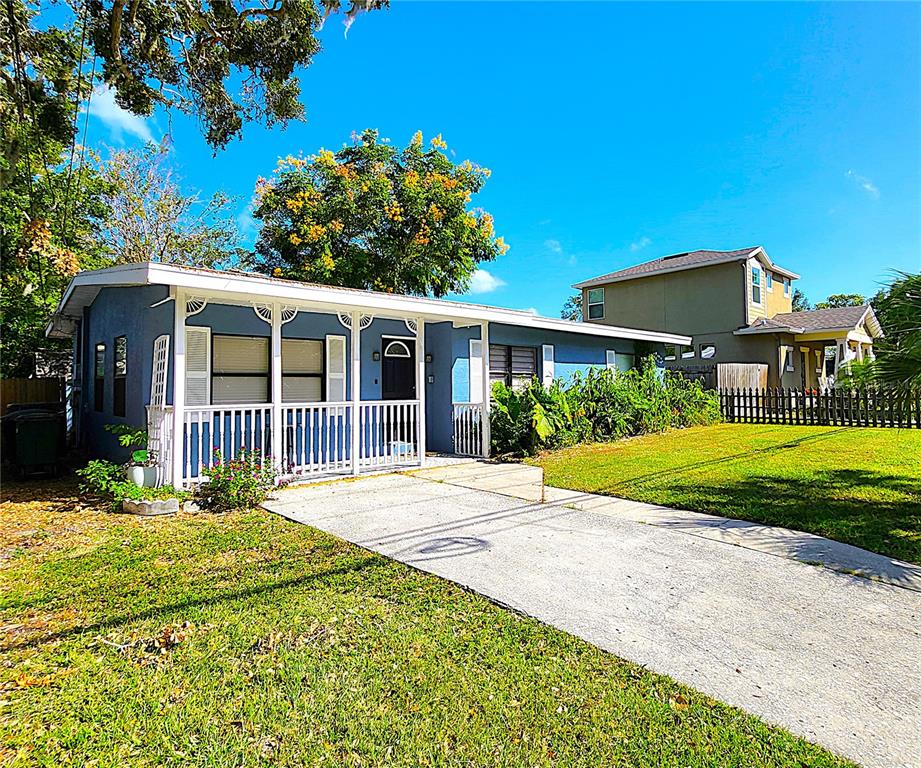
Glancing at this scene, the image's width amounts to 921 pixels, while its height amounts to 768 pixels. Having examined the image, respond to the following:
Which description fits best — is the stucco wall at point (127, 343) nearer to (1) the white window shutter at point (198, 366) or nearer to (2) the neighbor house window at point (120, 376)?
(2) the neighbor house window at point (120, 376)

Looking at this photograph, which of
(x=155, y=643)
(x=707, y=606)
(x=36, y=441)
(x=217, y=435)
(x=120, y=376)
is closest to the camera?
(x=155, y=643)

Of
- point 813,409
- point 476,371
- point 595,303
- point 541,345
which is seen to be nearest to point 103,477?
point 476,371

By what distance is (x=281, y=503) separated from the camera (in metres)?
6.70

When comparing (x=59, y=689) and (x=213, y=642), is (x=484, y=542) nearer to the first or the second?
(x=213, y=642)

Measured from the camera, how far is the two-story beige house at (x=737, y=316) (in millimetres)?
20328

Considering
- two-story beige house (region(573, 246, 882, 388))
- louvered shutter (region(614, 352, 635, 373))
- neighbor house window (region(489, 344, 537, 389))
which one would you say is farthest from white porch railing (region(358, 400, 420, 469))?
two-story beige house (region(573, 246, 882, 388))

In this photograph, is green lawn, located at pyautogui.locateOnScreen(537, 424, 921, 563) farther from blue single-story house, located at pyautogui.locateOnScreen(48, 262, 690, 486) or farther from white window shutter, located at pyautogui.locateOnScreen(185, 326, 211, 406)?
white window shutter, located at pyautogui.locateOnScreen(185, 326, 211, 406)

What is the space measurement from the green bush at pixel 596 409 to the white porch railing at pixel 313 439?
10.6 ft

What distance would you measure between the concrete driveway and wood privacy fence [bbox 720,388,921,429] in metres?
10.8

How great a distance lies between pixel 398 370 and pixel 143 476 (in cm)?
506

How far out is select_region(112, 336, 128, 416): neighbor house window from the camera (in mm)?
9344

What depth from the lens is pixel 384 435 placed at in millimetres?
9281

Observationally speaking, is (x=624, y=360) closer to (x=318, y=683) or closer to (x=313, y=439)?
(x=313, y=439)

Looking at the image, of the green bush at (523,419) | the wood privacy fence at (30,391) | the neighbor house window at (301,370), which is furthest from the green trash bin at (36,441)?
the green bush at (523,419)
